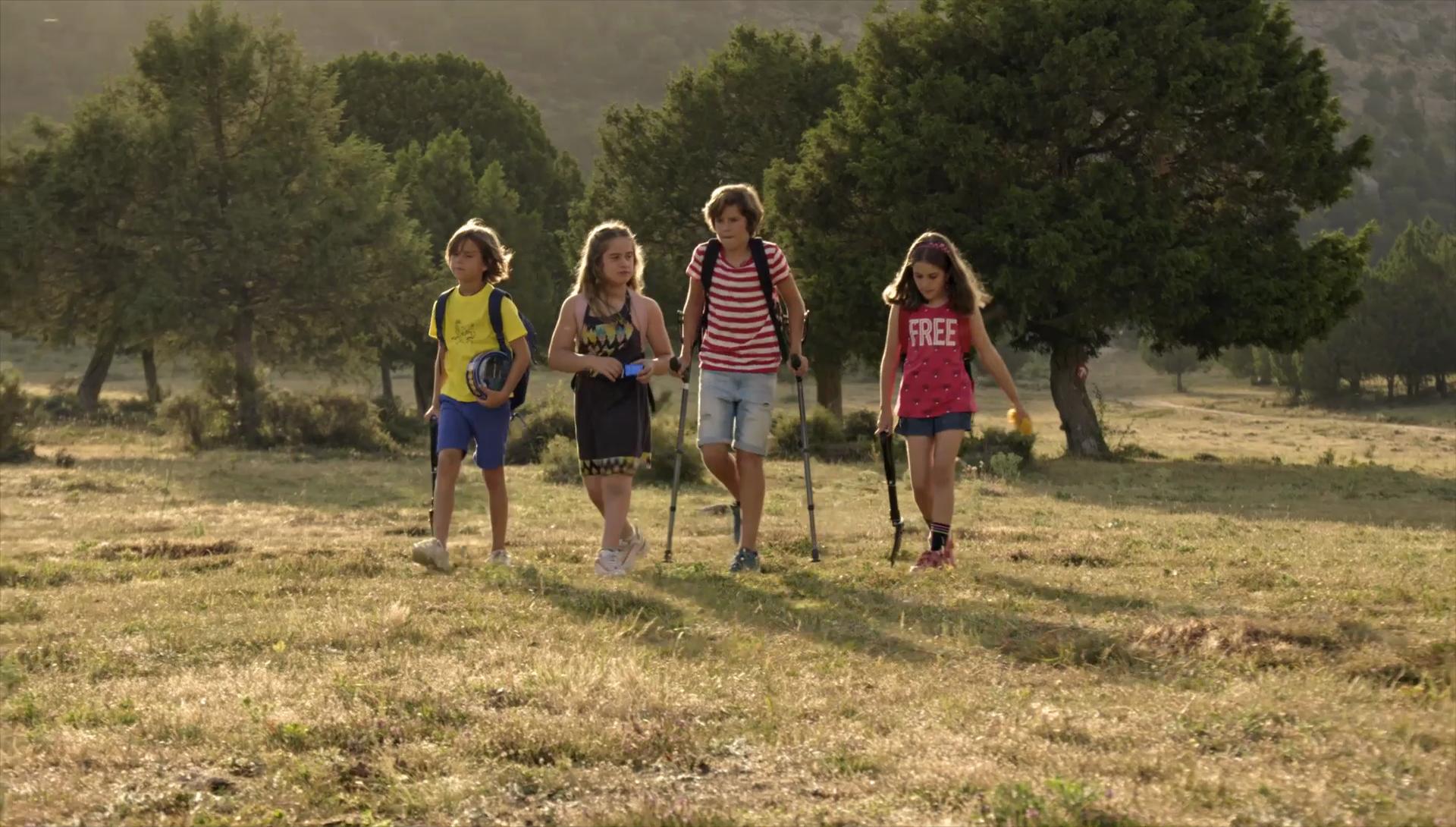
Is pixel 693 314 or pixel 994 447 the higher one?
pixel 693 314

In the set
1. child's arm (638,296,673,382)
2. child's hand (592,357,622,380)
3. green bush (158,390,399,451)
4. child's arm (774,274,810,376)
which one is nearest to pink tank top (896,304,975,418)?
child's arm (774,274,810,376)

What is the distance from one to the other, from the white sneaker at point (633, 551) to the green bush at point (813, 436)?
57.4ft

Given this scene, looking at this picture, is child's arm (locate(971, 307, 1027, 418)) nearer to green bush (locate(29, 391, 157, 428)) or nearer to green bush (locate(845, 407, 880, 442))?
green bush (locate(845, 407, 880, 442))

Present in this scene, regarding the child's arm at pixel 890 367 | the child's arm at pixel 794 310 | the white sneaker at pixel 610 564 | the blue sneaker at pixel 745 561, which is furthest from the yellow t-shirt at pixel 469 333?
the child's arm at pixel 890 367

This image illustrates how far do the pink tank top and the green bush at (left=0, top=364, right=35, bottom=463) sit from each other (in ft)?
58.8

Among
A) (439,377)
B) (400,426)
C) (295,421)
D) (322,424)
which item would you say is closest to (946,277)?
(439,377)

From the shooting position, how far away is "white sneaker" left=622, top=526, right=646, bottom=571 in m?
8.78

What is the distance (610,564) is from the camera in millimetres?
8695

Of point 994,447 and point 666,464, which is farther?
point 994,447

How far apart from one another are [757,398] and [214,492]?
422 inches

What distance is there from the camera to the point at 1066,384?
26875 mm

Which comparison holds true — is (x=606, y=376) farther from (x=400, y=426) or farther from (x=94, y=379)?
(x=94, y=379)

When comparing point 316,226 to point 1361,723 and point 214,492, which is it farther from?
point 1361,723

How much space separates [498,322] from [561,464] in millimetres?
11707
